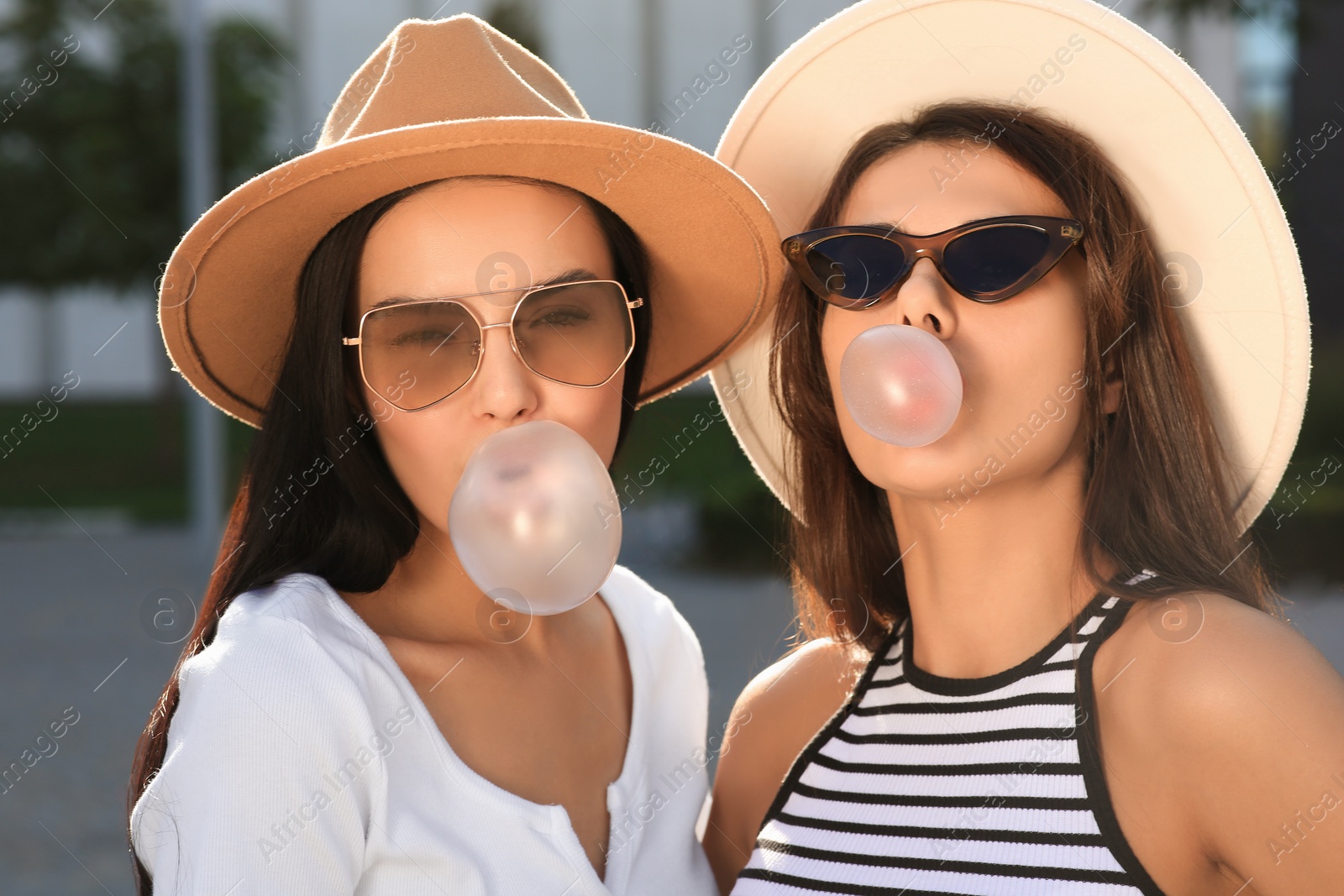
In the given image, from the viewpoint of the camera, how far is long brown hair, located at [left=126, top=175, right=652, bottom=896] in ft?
6.97

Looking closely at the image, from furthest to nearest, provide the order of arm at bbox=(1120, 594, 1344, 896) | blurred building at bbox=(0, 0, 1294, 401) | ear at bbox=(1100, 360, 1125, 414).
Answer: blurred building at bbox=(0, 0, 1294, 401), ear at bbox=(1100, 360, 1125, 414), arm at bbox=(1120, 594, 1344, 896)

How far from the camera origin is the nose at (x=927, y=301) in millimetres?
2016

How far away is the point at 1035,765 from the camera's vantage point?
6.33 feet

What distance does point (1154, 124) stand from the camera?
6.90ft

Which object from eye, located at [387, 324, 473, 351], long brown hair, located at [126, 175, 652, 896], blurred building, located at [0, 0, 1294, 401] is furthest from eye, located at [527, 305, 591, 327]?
blurred building, located at [0, 0, 1294, 401]

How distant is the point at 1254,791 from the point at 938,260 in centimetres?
89

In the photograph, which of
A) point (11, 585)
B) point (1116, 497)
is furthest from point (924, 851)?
point (11, 585)

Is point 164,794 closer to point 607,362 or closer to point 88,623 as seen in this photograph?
point 607,362

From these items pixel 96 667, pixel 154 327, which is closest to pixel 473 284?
pixel 96 667

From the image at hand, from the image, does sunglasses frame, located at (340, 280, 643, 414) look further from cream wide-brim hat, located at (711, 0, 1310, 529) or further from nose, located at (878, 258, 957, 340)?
cream wide-brim hat, located at (711, 0, 1310, 529)

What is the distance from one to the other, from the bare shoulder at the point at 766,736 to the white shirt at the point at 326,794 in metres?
0.29

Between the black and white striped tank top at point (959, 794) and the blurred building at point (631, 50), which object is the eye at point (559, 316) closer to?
the black and white striped tank top at point (959, 794)

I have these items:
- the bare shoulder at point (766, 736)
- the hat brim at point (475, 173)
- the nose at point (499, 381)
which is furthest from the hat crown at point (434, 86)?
the bare shoulder at point (766, 736)

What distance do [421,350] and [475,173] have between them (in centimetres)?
30
